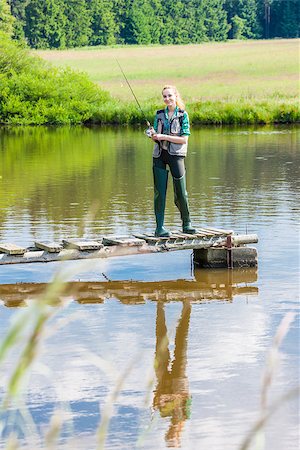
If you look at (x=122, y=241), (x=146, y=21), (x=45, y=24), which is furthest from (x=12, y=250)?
(x=146, y=21)

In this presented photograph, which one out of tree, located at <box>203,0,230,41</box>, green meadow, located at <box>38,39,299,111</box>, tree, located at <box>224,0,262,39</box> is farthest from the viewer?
tree, located at <box>224,0,262,39</box>

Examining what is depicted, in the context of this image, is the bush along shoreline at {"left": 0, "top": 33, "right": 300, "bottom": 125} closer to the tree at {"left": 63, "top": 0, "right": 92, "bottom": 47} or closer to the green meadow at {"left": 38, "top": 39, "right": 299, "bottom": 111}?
the green meadow at {"left": 38, "top": 39, "right": 299, "bottom": 111}

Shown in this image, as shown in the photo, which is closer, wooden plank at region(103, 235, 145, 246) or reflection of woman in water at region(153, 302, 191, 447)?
reflection of woman in water at region(153, 302, 191, 447)

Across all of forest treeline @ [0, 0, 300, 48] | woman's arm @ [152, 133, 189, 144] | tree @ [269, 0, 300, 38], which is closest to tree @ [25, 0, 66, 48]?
forest treeline @ [0, 0, 300, 48]

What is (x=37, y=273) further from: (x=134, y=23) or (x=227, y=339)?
(x=134, y=23)

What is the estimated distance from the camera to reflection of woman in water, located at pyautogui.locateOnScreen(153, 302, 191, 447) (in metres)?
7.09

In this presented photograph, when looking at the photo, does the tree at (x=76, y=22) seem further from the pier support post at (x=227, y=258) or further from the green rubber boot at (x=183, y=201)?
the green rubber boot at (x=183, y=201)

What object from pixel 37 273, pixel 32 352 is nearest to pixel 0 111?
pixel 37 273

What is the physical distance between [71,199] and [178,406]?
12.3 metres

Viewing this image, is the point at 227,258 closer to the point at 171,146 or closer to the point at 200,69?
the point at 171,146

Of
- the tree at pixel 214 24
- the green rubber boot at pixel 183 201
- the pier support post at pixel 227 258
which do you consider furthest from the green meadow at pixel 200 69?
the green rubber boot at pixel 183 201

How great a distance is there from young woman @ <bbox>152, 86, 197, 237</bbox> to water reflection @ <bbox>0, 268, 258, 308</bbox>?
0.57 m

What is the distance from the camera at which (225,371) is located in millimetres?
8180

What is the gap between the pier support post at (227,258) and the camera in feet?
40.4
